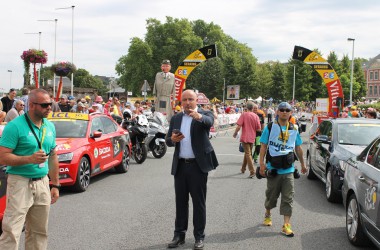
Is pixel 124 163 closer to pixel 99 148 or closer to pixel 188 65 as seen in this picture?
pixel 99 148

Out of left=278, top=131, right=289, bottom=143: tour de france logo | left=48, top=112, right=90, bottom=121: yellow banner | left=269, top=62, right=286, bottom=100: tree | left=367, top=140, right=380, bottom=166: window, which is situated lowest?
left=367, top=140, right=380, bottom=166: window

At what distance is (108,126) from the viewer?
10.8 meters

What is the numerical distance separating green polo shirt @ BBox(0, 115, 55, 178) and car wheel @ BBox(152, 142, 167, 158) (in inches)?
401

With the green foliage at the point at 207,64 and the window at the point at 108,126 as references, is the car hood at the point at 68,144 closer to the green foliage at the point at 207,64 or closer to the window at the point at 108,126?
the window at the point at 108,126

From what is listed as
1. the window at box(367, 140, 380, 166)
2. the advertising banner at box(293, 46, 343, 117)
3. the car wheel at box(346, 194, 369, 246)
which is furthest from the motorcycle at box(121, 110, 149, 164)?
the advertising banner at box(293, 46, 343, 117)

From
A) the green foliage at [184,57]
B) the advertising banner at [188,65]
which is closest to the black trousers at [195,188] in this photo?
the advertising banner at [188,65]

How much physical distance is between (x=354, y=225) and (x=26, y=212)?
3734 millimetres

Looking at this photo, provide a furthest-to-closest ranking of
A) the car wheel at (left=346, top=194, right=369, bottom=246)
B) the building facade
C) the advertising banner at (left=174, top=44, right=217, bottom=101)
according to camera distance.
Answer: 1. the building facade
2. the advertising banner at (left=174, top=44, right=217, bottom=101)
3. the car wheel at (left=346, top=194, right=369, bottom=246)

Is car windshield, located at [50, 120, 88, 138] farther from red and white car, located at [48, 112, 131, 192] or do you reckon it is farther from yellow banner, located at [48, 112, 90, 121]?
yellow banner, located at [48, 112, 90, 121]

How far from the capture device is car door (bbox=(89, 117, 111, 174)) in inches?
373

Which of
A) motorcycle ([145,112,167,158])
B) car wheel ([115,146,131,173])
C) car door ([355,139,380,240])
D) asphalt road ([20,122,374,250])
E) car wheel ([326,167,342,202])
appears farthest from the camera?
motorcycle ([145,112,167,158])

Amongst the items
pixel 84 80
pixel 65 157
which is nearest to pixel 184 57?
pixel 65 157

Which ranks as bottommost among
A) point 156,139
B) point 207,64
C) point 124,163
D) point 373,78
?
point 124,163

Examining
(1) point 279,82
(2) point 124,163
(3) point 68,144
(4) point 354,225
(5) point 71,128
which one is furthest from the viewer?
(1) point 279,82
